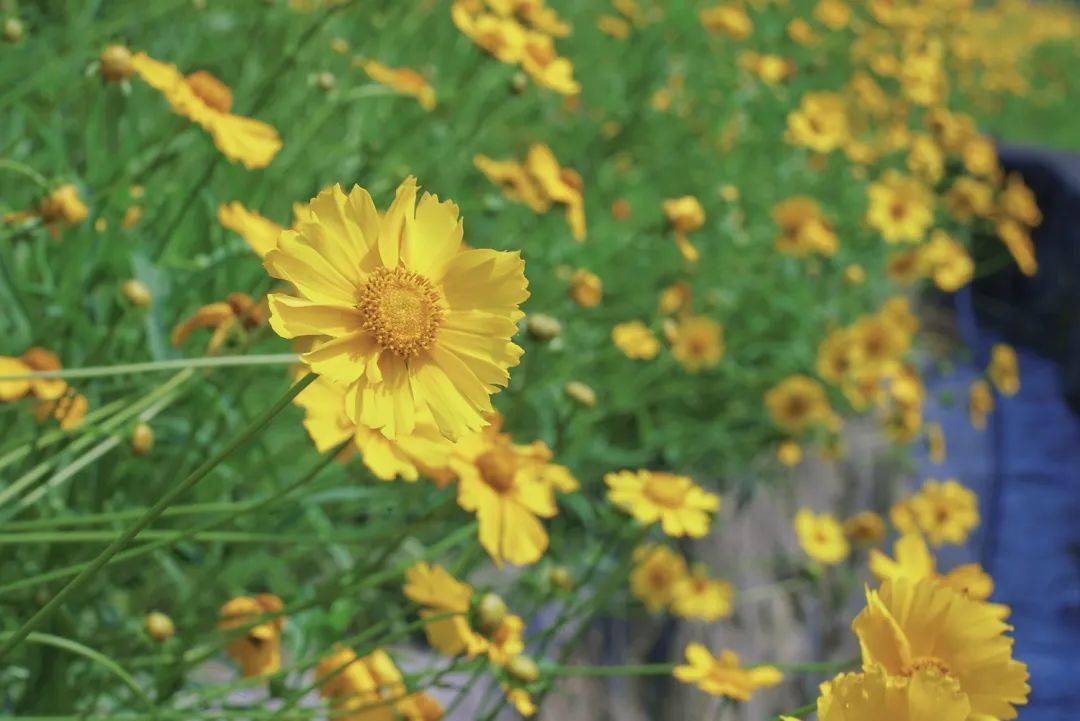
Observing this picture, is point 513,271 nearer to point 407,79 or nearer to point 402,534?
point 402,534

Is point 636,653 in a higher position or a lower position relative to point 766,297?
lower

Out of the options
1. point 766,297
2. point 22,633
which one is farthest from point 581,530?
point 22,633

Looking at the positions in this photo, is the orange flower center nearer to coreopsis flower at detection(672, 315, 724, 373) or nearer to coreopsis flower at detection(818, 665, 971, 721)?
coreopsis flower at detection(818, 665, 971, 721)

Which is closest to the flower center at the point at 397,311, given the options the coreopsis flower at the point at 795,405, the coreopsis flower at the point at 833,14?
the coreopsis flower at the point at 795,405

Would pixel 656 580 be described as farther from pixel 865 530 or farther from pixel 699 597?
pixel 865 530

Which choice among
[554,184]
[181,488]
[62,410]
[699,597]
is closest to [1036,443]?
[699,597]

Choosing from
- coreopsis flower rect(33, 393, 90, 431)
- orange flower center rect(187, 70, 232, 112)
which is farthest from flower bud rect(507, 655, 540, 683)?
orange flower center rect(187, 70, 232, 112)
